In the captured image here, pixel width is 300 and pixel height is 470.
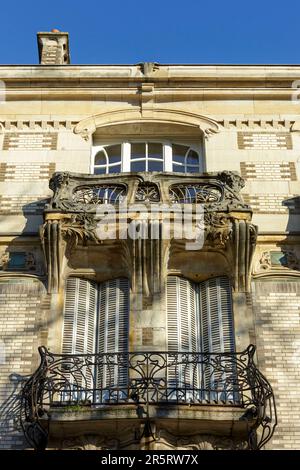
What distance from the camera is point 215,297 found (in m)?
15.0

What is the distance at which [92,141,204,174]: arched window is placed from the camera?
1748cm

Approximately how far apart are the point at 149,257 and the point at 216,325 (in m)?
1.55

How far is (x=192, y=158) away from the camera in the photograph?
1778 cm

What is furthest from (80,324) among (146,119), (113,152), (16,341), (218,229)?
(146,119)

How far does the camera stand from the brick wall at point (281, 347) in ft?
43.9

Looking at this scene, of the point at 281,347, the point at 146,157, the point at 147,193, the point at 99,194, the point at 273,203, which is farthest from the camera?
the point at 146,157

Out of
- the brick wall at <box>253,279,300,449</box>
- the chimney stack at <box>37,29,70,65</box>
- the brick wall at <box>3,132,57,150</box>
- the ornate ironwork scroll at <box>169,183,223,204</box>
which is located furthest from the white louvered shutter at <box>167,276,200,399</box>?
the chimney stack at <box>37,29,70,65</box>

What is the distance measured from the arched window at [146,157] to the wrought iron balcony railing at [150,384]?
4527 mm

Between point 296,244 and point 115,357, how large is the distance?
387 cm

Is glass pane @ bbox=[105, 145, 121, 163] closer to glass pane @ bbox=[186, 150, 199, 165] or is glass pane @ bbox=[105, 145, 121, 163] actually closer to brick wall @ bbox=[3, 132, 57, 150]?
brick wall @ bbox=[3, 132, 57, 150]

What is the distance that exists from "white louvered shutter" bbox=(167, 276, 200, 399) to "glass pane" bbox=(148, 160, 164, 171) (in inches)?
119

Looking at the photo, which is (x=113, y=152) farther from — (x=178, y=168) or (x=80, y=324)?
(x=80, y=324)

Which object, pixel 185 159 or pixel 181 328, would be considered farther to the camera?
pixel 185 159
